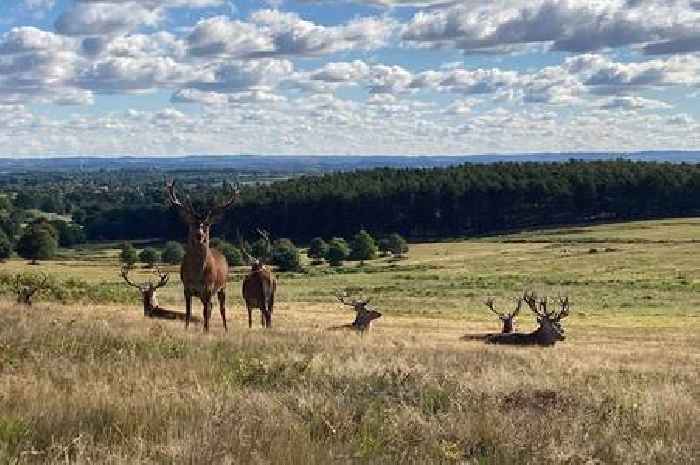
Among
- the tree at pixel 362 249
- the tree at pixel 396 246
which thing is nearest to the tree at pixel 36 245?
the tree at pixel 362 249

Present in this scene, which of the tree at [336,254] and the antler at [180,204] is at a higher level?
the antler at [180,204]

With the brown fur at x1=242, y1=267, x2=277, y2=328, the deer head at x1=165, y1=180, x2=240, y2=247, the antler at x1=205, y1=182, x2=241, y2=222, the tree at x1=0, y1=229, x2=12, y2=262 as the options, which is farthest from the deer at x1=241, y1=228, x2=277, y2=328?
the tree at x1=0, y1=229, x2=12, y2=262

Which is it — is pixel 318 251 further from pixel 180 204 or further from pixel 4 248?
pixel 180 204

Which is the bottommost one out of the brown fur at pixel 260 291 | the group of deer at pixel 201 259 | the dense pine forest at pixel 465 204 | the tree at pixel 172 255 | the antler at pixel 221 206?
the tree at pixel 172 255

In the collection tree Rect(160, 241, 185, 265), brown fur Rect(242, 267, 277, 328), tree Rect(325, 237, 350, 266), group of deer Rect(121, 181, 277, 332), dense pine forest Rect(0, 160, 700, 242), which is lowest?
tree Rect(160, 241, 185, 265)

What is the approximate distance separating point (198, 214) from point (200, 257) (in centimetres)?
95

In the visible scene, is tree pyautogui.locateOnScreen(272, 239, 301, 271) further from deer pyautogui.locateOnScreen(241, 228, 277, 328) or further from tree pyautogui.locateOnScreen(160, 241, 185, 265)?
deer pyautogui.locateOnScreen(241, 228, 277, 328)

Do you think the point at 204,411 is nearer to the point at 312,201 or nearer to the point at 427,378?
the point at 427,378

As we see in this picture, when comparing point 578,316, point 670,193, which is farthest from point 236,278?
point 670,193

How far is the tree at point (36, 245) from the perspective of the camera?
97938 mm

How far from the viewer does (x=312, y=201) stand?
132m

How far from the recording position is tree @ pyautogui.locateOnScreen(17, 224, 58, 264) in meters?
97.9

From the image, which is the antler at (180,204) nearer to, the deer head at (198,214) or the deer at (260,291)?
the deer head at (198,214)

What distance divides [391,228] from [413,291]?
Result: 70.4 meters
